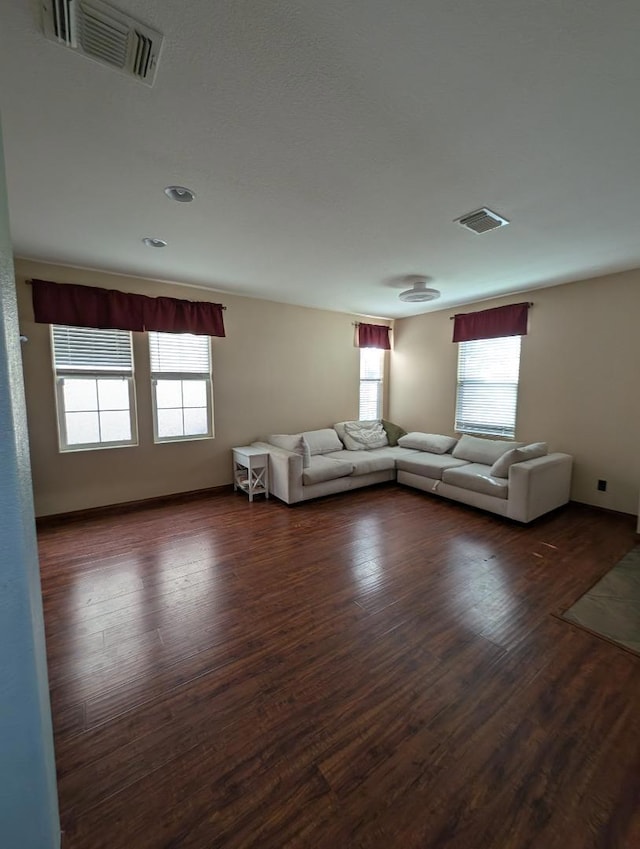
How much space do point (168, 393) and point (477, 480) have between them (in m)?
3.72

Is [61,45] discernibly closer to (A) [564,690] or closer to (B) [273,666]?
(B) [273,666]

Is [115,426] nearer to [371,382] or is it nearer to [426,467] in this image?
[426,467]

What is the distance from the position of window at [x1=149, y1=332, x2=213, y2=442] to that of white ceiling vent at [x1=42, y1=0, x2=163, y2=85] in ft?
9.76

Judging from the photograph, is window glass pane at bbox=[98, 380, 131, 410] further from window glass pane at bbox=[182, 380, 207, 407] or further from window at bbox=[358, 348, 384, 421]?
window at bbox=[358, 348, 384, 421]

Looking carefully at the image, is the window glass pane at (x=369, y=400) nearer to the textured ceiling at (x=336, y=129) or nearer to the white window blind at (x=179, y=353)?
the white window blind at (x=179, y=353)

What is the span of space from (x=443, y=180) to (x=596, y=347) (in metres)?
3.04

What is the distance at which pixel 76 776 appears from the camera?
4.16 ft

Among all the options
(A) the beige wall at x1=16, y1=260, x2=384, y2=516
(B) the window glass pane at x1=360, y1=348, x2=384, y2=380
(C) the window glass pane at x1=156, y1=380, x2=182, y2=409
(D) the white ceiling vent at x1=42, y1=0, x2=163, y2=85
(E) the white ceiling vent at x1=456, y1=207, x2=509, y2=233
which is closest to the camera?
(D) the white ceiling vent at x1=42, y1=0, x2=163, y2=85

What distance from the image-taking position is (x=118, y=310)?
3.68 meters

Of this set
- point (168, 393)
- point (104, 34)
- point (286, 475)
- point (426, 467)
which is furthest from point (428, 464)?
point (104, 34)

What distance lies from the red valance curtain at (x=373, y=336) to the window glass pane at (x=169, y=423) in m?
3.05

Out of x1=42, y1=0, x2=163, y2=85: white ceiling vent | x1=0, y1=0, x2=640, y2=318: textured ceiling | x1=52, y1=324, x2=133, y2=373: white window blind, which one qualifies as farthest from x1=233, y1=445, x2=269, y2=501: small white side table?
x1=42, y1=0, x2=163, y2=85: white ceiling vent

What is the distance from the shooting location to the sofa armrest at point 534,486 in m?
3.39

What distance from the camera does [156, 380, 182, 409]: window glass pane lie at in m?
4.12
